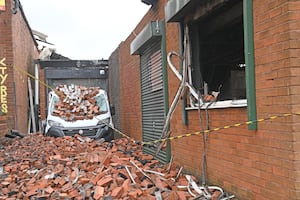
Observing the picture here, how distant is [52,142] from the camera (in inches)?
480

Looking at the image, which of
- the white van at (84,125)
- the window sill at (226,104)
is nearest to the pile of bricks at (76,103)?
the white van at (84,125)

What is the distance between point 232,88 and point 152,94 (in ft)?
8.39

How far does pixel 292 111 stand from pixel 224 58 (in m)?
4.69

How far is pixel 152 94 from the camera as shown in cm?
983

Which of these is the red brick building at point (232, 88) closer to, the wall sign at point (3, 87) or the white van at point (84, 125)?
the white van at point (84, 125)

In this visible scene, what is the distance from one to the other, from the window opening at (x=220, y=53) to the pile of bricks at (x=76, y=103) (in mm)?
6410

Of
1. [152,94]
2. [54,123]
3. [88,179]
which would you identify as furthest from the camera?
[54,123]

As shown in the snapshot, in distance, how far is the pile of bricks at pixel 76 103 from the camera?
533 inches

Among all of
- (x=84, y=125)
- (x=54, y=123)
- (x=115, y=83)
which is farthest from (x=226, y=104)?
(x=115, y=83)

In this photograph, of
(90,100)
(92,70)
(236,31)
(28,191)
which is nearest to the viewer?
(28,191)

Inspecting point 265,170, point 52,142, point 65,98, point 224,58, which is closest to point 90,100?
point 65,98

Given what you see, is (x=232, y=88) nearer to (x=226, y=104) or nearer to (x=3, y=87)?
(x=226, y=104)

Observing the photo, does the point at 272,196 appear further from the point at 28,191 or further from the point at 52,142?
the point at 52,142

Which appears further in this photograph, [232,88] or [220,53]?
[220,53]
